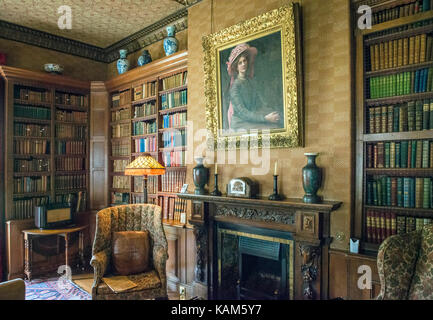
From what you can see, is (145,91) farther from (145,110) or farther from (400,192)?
(400,192)

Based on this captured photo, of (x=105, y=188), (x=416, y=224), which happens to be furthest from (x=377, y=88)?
(x=105, y=188)

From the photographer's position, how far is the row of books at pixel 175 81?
3.66 metres

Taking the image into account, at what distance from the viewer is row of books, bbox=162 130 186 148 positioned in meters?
3.70

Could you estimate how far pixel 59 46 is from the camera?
458 centimetres

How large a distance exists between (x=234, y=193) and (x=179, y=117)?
1.39 m

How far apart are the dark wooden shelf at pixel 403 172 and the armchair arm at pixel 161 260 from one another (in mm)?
1928

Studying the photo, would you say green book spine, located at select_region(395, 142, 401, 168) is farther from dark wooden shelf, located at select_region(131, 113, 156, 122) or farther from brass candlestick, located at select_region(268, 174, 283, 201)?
dark wooden shelf, located at select_region(131, 113, 156, 122)

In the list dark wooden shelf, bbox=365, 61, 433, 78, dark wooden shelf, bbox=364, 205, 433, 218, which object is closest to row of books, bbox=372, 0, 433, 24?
dark wooden shelf, bbox=365, 61, 433, 78

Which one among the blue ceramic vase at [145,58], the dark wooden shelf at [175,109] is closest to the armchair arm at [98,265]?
the dark wooden shelf at [175,109]

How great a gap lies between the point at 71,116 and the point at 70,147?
0.49 metres

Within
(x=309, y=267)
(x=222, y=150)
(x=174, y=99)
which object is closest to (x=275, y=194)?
(x=309, y=267)

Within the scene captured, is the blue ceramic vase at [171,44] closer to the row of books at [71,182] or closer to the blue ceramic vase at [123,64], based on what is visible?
the blue ceramic vase at [123,64]

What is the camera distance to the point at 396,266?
1.77 metres
